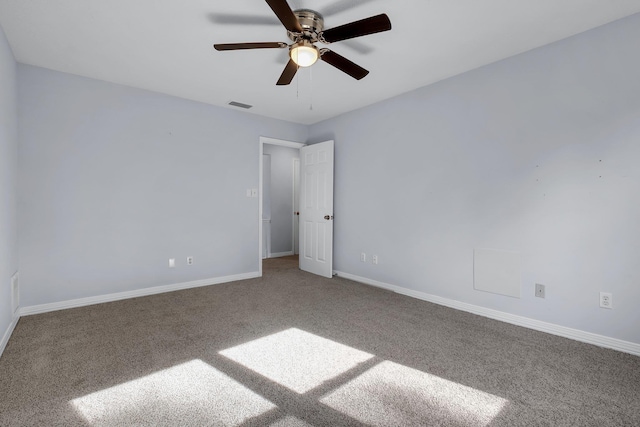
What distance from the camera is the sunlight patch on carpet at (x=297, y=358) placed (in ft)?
6.57

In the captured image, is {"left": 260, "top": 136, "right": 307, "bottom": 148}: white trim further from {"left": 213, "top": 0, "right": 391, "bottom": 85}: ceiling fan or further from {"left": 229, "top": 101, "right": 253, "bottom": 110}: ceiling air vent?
{"left": 213, "top": 0, "right": 391, "bottom": 85}: ceiling fan

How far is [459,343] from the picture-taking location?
252cm

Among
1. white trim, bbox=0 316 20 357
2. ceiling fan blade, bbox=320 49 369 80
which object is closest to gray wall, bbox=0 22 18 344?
white trim, bbox=0 316 20 357

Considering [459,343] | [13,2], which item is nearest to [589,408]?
[459,343]

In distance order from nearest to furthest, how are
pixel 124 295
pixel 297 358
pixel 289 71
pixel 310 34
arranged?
pixel 310 34, pixel 297 358, pixel 289 71, pixel 124 295

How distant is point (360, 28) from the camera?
2006 millimetres

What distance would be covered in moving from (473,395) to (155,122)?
4333 mm

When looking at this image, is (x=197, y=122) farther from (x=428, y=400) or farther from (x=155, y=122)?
(x=428, y=400)

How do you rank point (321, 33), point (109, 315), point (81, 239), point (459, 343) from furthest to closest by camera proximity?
point (81, 239)
point (109, 315)
point (459, 343)
point (321, 33)

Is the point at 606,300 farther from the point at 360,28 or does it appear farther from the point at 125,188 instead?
the point at 125,188

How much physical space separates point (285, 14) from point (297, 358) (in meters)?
2.37

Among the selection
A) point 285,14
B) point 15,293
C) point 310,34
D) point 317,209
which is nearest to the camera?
point 285,14

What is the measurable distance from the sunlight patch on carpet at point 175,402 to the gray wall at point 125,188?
7.07 feet

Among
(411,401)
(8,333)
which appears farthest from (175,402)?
(8,333)
